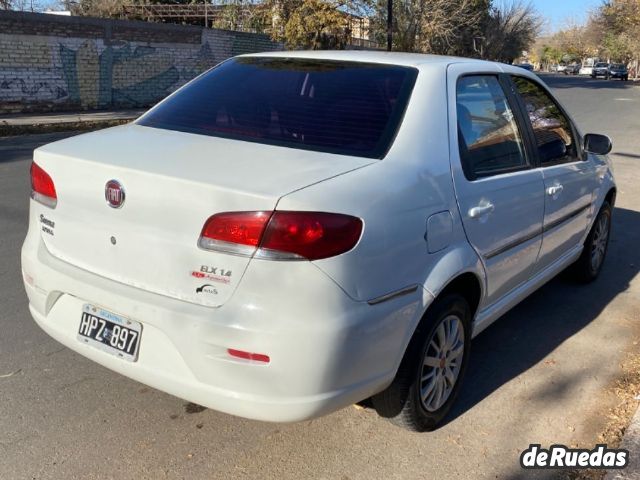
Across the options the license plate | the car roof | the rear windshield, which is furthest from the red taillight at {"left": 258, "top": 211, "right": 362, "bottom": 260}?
the car roof

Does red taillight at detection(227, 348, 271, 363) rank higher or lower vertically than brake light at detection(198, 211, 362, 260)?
lower

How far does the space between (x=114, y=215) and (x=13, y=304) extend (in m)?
2.20

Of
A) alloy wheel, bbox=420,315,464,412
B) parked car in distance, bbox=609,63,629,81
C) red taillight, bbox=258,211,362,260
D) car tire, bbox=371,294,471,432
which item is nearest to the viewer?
red taillight, bbox=258,211,362,260

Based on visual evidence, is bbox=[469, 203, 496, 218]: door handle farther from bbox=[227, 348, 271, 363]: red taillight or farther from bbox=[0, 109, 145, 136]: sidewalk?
bbox=[0, 109, 145, 136]: sidewalk

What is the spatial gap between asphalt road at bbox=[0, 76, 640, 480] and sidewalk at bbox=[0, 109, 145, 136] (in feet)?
36.6

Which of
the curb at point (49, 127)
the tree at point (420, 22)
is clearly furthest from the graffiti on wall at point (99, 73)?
the tree at point (420, 22)

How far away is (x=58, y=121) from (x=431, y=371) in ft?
50.0

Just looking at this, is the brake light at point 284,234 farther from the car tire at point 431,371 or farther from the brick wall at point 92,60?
the brick wall at point 92,60

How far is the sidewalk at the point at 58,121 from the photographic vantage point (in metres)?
14.2

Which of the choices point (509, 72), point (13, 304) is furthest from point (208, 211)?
point (13, 304)

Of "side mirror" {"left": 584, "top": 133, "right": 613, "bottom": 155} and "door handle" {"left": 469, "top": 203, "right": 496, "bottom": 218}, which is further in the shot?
"side mirror" {"left": 584, "top": 133, "right": 613, "bottom": 155}

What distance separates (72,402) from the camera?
3.15 metres

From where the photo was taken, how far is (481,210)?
2.99 meters

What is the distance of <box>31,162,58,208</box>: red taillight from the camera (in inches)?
109
